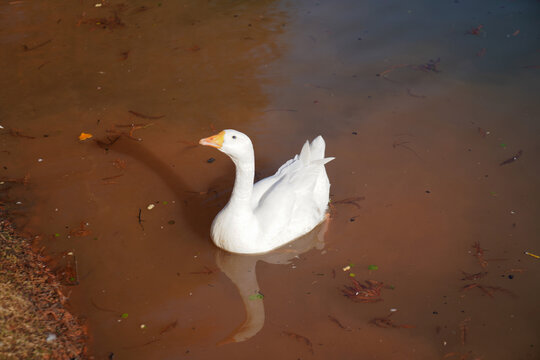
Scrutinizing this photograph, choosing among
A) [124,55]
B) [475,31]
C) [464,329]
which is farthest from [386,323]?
[475,31]

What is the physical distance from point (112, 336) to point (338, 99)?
12.5ft

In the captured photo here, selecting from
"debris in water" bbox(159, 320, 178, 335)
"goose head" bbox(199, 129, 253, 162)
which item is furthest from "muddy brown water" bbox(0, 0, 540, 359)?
"goose head" bbox(199, 129, 253, 162)

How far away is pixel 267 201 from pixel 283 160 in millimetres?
1027

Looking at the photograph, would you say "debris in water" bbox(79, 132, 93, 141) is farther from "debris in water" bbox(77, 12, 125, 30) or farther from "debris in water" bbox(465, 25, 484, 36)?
"debris in water" bbox(465, 25, 484, 36)

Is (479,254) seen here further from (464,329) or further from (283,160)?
(283,160)

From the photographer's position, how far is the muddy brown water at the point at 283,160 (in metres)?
4.07

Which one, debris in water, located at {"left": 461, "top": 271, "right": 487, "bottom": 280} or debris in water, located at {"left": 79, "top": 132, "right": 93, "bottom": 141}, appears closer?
debris in water, located at {"left": 461, "top": 271, "right": 487, "bottom": 280}

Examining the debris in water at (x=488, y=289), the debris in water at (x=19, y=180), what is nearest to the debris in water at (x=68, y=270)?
the debris in water at (x=19, y=180)

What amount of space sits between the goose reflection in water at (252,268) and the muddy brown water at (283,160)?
17 mm

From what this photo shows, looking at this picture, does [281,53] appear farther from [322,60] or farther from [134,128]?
[134,128]

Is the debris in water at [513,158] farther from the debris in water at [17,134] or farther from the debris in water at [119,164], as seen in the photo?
the debris in water at [17,134]

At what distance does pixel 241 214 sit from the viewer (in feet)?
14.7

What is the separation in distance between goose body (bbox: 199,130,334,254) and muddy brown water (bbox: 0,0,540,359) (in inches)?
7.2

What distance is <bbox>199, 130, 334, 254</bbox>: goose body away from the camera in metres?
4.30
